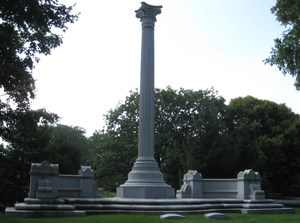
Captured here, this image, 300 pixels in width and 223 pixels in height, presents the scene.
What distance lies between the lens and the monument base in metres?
27.0

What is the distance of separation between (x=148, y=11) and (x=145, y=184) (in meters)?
13.1

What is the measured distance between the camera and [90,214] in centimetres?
2217

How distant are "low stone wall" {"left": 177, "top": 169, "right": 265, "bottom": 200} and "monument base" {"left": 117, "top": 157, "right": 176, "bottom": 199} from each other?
2350 millimetres

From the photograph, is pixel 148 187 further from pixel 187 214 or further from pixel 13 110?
pixel 13 110

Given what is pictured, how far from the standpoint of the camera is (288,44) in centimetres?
2211

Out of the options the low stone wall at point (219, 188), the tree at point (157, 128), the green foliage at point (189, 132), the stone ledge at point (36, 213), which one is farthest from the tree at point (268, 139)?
the stone ledge at point (36, 213)

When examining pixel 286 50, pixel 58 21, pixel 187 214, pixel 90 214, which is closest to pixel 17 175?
pixel 90 214

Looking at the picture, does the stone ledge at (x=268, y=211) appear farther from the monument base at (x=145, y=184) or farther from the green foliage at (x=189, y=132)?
the green foliage at (x=189, y=132)

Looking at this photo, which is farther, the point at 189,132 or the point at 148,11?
the point at 189,132

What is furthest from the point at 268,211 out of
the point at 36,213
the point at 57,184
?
the point at 36,213

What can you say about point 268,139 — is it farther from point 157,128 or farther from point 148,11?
point 148,11

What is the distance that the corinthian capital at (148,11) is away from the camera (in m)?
30.2

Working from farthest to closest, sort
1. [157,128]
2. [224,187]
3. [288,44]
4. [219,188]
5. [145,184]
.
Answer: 1. [157,128]
2. [219,188]
3. [224,187]
4. [145,184]
5. [288,44]

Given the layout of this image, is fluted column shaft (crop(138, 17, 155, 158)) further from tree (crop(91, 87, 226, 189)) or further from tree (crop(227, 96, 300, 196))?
tree (crop(91, 87, 226, 189))
